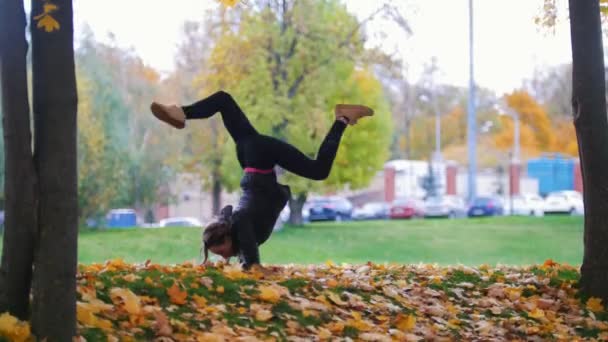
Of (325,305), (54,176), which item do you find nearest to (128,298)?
(54,176)

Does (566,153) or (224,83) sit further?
(566,153)

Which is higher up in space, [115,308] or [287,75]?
[287,75]

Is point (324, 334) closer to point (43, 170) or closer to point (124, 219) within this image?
point (43, 170)

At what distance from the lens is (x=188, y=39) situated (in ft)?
Result: 165

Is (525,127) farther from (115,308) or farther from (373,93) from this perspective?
(115,308)

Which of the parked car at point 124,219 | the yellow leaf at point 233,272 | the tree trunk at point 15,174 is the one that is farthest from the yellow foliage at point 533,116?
the tree trunk at point 15,174

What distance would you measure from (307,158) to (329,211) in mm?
54048

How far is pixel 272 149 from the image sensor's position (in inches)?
305

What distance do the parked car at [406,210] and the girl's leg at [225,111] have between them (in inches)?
2119

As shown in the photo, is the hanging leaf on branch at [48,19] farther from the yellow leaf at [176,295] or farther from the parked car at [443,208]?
the parked car at [443,208]

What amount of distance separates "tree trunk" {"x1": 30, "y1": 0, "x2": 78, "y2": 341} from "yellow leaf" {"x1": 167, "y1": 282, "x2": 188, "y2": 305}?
1271 millimetres

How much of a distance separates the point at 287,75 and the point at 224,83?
3672 mm

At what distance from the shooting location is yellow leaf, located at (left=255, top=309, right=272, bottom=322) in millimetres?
6543

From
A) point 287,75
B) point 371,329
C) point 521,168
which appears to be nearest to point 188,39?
point 287,75
